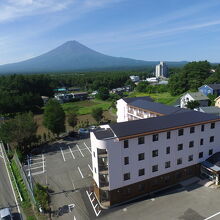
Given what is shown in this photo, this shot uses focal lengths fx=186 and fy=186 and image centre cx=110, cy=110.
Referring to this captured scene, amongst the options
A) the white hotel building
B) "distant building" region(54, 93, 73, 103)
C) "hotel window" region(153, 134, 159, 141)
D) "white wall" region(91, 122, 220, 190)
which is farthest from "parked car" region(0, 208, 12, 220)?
"distant building" region(54, 93, 73, 103)

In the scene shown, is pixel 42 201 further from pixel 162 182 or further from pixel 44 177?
pixel 162 182

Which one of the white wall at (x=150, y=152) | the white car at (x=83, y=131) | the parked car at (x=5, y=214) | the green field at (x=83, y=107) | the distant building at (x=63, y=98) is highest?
the white wall at (x=150, y=152)

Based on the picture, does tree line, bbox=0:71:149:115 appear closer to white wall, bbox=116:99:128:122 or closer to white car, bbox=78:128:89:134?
white car, bbox=78:128:89:134

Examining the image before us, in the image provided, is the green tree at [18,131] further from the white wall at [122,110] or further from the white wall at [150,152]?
the white wall at [122,110]

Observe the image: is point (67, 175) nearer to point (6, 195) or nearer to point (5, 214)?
point (6, 195)

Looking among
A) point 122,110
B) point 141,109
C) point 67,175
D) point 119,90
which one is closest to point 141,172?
point 67,175

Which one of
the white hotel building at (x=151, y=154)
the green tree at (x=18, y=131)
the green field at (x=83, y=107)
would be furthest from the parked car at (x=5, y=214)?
the green field at (x=83, y=107)
